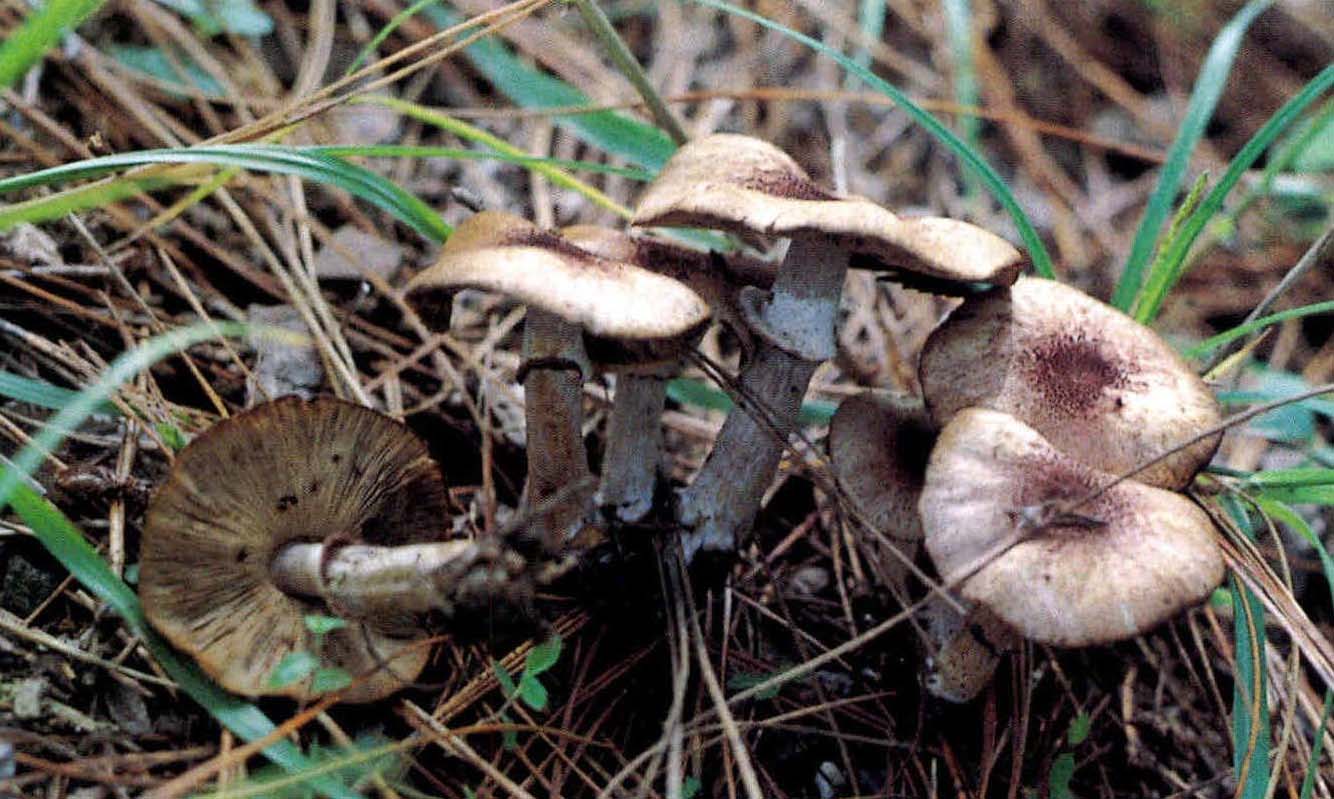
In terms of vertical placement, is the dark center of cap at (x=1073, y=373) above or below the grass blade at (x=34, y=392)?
below

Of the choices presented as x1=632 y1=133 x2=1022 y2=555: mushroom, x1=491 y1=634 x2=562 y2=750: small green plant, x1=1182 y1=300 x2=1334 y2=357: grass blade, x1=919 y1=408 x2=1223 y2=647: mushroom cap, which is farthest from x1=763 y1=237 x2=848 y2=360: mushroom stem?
x1=1182 y1=300 x2=1334 y2=357: grass blade

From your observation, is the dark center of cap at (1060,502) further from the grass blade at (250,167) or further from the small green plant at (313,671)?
the grass blade at (250,167)

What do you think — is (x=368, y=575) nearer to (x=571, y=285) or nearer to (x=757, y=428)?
(x=571, y=285)

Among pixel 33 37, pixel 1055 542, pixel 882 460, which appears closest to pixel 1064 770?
pixel 1055 542

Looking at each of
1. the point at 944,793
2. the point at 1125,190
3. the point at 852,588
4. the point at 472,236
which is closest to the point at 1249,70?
the point at 1125,190

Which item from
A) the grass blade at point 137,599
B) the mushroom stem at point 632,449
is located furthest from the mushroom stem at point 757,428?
the grass blade at point 137,599

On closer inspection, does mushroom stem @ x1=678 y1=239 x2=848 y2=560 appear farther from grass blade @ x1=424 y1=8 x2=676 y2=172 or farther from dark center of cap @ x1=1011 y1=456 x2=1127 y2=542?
grass blade @ x1=424 y1=8 x2=676 y2=172

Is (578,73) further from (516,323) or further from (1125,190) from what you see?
(1125,190)
